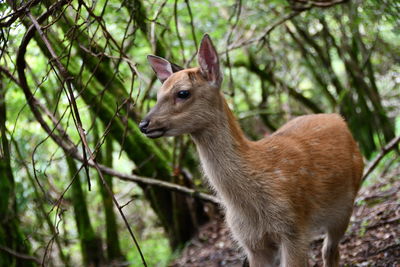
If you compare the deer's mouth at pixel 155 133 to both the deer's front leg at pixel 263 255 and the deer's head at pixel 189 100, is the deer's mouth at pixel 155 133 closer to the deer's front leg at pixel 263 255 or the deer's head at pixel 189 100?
the deer's head at pixel 189 100

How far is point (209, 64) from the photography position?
16.0 feet

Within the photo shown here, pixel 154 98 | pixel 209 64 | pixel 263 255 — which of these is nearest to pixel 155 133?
pixel 209 64

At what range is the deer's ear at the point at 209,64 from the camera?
186 inches

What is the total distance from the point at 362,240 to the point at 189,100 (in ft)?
10.3

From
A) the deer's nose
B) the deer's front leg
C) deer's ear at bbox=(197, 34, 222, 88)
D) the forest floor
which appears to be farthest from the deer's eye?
the forest floor

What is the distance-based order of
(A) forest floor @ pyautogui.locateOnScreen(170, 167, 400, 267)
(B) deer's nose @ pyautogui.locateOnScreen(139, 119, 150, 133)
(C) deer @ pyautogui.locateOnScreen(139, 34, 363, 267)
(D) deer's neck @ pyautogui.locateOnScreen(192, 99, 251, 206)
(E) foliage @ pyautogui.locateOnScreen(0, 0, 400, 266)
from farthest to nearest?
(E) foliage @ pyautogui.locateOnScreen(0, 0, 400, 266)
(A) forest floor @ pyautogui.locateOnScreen(170, 167, 400, 267)
(D) deer's neck @ pyautogui.locateOnScreen(192, 99, 251, 206)
(C) deer @ pyautogui.locateOnScreen(139, 34, 363, 267)
(B) deer's nose @ pyautogui.locateOnScreen(139, 119, 150, 133)

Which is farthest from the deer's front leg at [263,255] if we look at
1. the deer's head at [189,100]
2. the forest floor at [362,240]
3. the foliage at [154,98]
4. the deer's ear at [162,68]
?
the foliage at [154,98]

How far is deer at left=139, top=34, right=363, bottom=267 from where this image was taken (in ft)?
15.5

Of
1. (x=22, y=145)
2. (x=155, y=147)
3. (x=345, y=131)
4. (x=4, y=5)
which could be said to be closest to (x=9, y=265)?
(x=22, y=145)

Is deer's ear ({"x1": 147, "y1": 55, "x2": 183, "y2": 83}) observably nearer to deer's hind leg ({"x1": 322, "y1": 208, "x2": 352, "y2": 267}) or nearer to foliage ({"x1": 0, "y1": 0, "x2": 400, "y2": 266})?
foliage ({"x1": 0, "y1": 0, "x2": 400, "y2": 266})

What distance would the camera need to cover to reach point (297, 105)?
12969 mm

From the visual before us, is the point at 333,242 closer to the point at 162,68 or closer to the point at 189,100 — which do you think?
the point at 189,100

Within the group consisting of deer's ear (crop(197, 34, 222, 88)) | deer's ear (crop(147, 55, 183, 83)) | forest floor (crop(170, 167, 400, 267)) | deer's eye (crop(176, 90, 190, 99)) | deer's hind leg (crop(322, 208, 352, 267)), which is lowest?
forest floor (crop(170, 167, 400, 267))

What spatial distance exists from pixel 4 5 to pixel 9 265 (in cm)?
405
